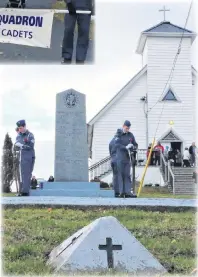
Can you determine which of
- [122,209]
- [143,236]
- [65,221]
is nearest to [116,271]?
[143,236]

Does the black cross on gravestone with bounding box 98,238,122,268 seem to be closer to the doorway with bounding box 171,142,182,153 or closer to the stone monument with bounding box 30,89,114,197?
the stone monument with bounding box 30,89,114,197

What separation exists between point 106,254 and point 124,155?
5.48 metres

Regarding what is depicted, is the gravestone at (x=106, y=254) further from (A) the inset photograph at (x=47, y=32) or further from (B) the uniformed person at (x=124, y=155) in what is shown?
(B) the uniformed person at (x=124, y=155)

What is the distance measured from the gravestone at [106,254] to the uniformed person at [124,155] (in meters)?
5.21

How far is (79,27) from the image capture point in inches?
280

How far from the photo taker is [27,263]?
208 inches

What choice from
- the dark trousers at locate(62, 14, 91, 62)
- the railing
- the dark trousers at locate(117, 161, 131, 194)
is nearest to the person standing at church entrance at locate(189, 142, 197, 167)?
the railing

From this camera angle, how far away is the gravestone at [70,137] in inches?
518

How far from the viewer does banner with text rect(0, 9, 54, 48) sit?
6.91 m

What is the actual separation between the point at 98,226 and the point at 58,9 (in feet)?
9.19

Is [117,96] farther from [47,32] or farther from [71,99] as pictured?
[47,32]

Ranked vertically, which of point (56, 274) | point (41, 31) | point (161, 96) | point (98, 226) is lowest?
point (56, 274)

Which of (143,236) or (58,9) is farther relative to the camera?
(58,9)

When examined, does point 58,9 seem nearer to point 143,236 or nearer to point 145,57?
point 143,236
